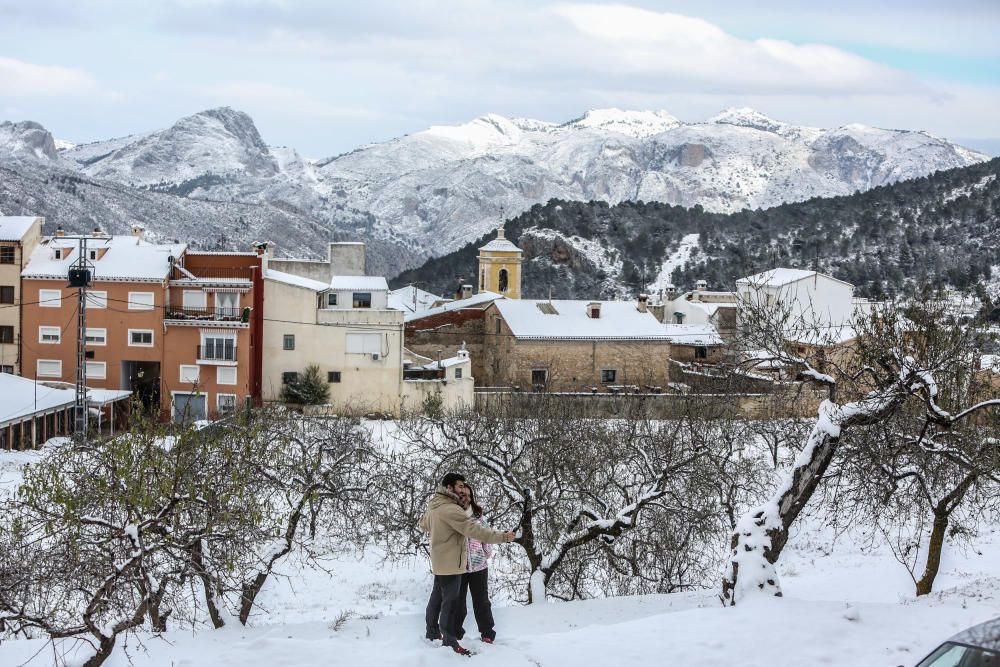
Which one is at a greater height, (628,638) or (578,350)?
(578,350)

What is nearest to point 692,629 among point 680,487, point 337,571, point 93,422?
point 680,487

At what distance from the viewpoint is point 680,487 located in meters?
23.8

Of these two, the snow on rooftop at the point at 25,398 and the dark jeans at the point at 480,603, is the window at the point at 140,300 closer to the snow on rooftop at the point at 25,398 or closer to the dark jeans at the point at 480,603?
the snow on rooftop at the point at 25,398

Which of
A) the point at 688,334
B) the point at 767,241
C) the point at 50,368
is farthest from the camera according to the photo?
the point at 767,241

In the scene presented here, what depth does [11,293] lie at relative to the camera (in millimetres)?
45562

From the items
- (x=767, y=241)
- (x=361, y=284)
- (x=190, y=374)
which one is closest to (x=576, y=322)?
(x=361, y=284)

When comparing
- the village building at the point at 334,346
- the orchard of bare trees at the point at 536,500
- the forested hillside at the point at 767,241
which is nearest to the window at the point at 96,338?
the village building at the point at 334,346

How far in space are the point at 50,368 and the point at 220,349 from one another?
7569 mm

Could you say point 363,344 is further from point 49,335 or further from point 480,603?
point 480,603

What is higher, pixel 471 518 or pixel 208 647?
pixel 471 518

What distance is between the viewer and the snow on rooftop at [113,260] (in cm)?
4488

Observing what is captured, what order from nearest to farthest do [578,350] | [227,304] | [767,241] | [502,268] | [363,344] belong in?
1. [227,304]
2. [363,344]
3. [578,350]
4. [502,268]
5. [767,241]

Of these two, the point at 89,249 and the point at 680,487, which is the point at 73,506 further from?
the point at 89,249

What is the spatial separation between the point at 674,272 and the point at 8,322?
86707 millimetres
